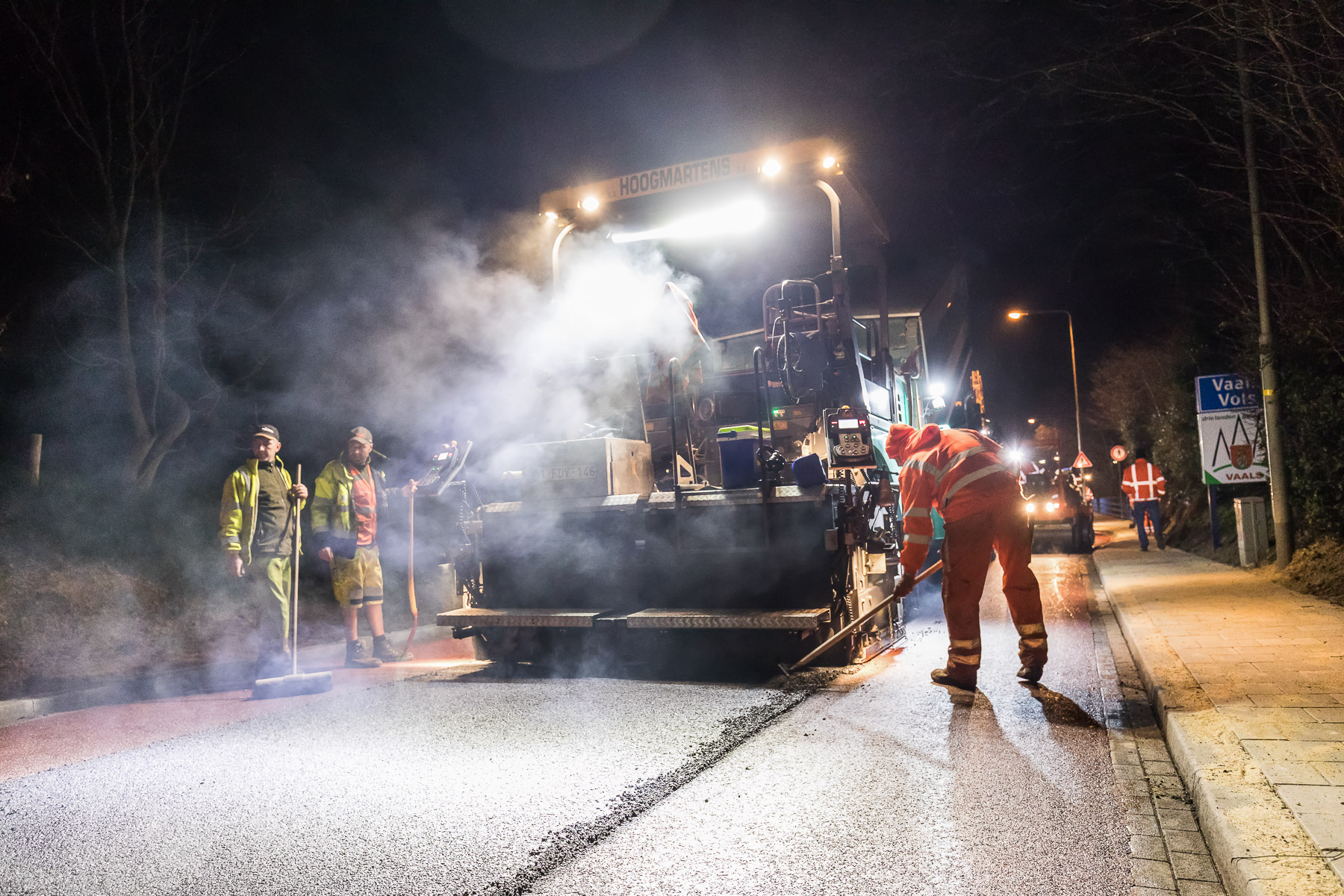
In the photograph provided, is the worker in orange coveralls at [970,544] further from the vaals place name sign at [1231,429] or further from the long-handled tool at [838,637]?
the vaals place name sign at [1231,429]

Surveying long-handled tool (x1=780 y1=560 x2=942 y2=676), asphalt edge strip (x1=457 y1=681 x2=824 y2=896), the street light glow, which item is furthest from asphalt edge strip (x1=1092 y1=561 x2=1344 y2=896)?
the street light glow

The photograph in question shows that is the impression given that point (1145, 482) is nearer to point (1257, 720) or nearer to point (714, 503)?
point (714, 503)

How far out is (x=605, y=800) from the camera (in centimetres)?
356

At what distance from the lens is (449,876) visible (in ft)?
9.41

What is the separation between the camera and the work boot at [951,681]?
5496 millimetres

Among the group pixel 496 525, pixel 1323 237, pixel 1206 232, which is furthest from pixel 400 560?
pixel 1206 232

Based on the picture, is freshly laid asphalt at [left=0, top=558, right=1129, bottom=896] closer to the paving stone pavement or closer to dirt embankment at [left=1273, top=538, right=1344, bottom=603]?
the paving stone pavement

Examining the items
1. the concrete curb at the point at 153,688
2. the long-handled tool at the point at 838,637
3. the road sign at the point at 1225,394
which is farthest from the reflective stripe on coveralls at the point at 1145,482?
the concrete curb at the point at 153,688

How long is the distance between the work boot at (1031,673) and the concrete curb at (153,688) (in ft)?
17.7

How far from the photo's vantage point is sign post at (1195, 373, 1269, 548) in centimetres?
1130

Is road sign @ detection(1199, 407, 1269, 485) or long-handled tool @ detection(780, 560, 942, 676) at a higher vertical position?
road sign @ detection(1199, 407, 1269, 485)

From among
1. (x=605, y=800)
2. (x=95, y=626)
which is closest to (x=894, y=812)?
(x=605, y=800)

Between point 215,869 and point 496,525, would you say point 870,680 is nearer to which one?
point 496,525

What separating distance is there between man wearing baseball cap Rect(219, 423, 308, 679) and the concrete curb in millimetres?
239
